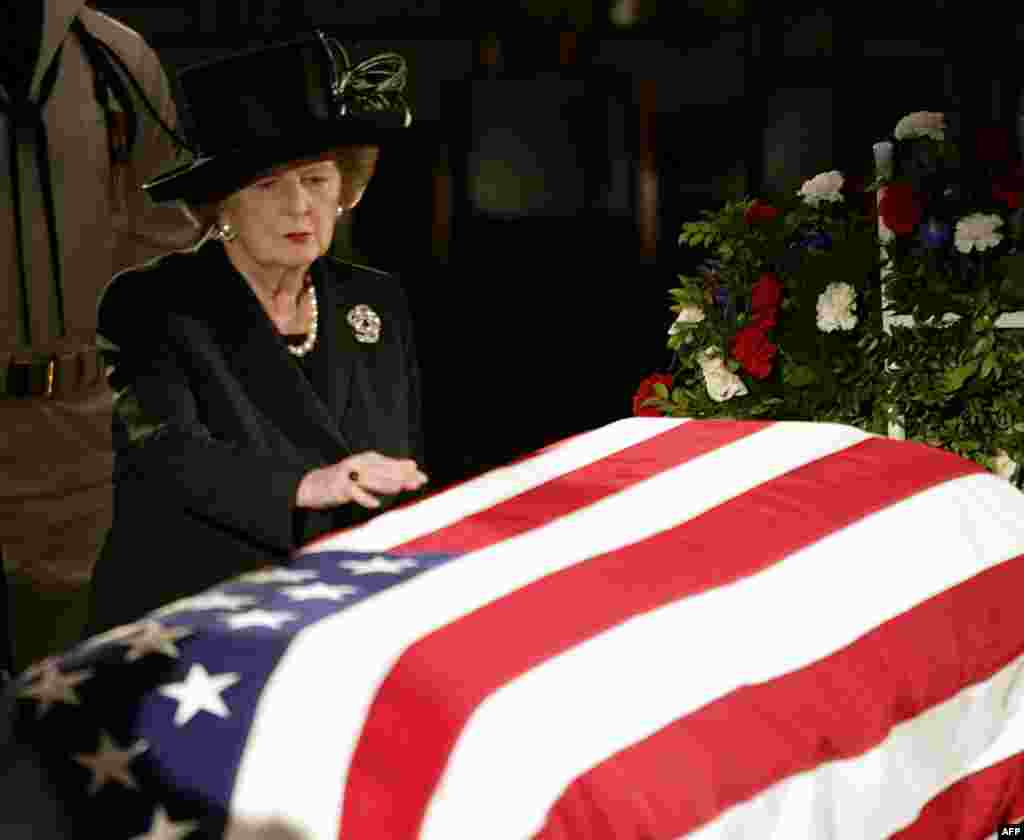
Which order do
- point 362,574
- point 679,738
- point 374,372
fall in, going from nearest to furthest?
point 679,738 < point 362,574 < point 374,372

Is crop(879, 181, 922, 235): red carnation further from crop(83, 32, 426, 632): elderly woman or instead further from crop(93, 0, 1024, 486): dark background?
crop(83, 32, 426, 632): elderly woman

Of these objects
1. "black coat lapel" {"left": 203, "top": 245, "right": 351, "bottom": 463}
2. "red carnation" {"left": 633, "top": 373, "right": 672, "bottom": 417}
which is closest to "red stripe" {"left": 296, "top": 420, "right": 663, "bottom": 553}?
"black coat lapel" {"left": 203, "top": 245, "right": 351, "bottom": 463}

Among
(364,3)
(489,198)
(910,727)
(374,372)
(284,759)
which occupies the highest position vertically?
(364,3)

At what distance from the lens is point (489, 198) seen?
294 centimetres

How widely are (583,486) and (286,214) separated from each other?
513 millimetres

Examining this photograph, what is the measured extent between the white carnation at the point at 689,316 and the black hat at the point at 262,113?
4.85 ft

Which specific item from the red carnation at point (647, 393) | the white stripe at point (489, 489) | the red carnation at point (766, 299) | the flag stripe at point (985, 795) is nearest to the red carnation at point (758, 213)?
the red carnation at point (766, 299)

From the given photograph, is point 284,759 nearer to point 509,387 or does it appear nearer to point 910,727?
point 910,727

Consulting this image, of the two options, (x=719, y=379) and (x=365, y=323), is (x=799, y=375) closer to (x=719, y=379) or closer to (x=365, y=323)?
(x=719, y=379)

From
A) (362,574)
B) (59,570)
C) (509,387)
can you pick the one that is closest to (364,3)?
(509,387)

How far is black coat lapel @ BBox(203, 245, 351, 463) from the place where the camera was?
7.13ft

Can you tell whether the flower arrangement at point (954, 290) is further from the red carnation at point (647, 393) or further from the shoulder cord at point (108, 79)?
the shoulder cord at point (108, 79)

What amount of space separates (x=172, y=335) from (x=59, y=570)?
1.71ft

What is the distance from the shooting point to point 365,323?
2287mm
